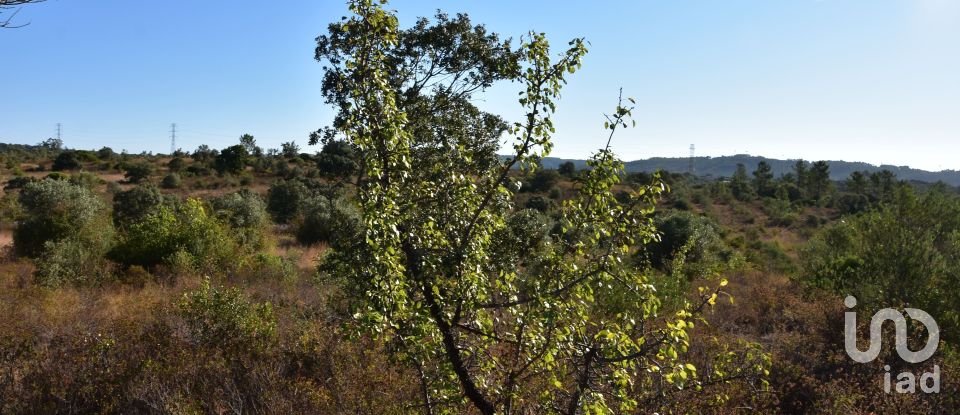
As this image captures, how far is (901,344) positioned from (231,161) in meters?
40.9

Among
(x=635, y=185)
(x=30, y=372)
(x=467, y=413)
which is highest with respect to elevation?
(x=635, y=185)

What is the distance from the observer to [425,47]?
38.1 feet

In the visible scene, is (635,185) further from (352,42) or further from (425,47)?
(425,47)

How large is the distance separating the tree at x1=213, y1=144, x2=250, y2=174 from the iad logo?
39.1 metres

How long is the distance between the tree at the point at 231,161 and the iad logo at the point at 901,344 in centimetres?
3912

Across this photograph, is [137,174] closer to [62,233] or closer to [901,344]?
[62,233]

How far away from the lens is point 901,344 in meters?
7.41

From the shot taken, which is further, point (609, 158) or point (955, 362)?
point (955, 362)

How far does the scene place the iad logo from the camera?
6.68m

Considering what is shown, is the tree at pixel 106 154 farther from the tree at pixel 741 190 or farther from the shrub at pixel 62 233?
the tree at pixel 741 190

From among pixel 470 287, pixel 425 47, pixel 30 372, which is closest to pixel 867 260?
pixel 425 47

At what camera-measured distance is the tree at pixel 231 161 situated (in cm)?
4059

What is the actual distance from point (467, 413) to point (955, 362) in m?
5.97

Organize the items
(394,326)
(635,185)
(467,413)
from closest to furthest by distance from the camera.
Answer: (394,326)
(635,185)
(467,413)
